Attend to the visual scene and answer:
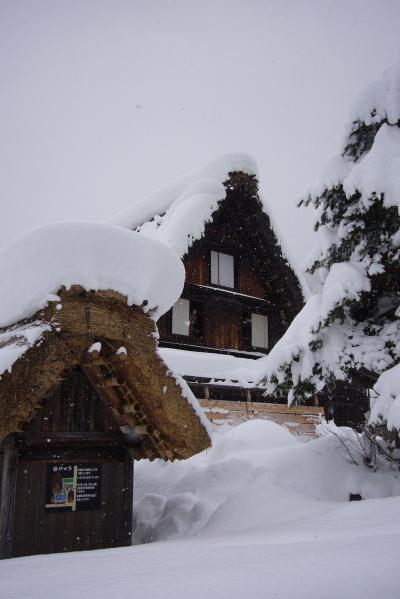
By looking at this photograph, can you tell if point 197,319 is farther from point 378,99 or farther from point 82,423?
point 378,99

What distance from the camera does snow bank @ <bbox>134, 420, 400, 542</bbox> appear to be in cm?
600

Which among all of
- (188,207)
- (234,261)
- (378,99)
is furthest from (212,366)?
(378,99)

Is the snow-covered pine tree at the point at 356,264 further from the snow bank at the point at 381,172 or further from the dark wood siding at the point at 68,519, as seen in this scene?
the dark wood siding at the point at 68,519

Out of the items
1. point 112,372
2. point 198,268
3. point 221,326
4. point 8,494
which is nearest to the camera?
point 8,494

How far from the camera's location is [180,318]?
13477mm

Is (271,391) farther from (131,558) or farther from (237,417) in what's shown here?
(237,417)

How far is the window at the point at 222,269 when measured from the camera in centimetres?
1456

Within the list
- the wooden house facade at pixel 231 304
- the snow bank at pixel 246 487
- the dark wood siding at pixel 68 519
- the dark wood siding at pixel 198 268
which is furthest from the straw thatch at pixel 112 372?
the dark wood siding at pixel 198 268

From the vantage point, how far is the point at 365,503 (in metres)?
5.01

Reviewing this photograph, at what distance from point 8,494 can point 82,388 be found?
1.54 metres

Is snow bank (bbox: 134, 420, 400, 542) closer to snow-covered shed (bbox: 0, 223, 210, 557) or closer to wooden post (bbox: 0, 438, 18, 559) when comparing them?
snow-covered shed (bbox: 0, 223, 210, 557)

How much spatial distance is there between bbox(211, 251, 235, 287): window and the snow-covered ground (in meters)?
6.15

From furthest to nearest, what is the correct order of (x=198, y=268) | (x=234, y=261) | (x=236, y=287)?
(x=234, y=261) < (x=236, y=287) < (x=198, y=268)

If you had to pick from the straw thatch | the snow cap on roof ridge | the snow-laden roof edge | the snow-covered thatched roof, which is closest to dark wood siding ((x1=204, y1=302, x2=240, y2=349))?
the snow-laden roof edge
